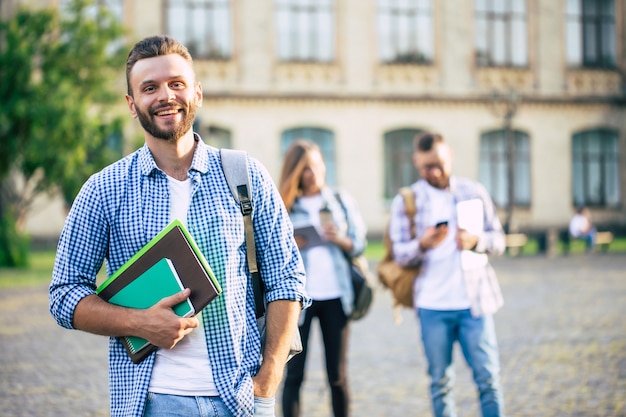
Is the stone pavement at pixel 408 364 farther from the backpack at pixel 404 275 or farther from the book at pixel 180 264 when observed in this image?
the book at pixel 180 264

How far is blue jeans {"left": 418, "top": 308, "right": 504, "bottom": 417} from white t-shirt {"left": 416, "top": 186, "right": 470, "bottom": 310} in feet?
0.21

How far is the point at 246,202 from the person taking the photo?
2.57 metres

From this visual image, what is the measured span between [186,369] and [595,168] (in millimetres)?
31102

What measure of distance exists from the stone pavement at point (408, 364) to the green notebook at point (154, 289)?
3.97m

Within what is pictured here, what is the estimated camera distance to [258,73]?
28609 millimetres

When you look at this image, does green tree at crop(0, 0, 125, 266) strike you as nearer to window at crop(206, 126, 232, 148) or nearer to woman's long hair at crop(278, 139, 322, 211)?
window at crop(206, 126, 232, 148)

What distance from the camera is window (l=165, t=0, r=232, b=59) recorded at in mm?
28250

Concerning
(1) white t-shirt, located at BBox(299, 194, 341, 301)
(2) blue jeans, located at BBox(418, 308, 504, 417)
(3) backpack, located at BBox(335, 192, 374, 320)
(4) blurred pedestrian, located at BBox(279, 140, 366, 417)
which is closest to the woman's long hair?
(4) blurred pedestrian, located at BBox(279, 140, 366, 417)

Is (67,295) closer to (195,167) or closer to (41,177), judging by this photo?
(195,167)

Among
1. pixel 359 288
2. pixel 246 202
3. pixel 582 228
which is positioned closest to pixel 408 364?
pixel 359 288

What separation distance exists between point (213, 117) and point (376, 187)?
19.7ft

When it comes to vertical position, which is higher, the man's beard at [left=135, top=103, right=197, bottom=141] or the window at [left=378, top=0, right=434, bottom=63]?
the window at [left=378, top=0, right=434, bottom=63]

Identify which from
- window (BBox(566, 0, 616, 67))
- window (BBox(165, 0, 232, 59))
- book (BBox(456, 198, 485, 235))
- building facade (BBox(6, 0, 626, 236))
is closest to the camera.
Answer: book (BBox(456, 198, 485, 235))

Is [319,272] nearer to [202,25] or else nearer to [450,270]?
[450,270]
